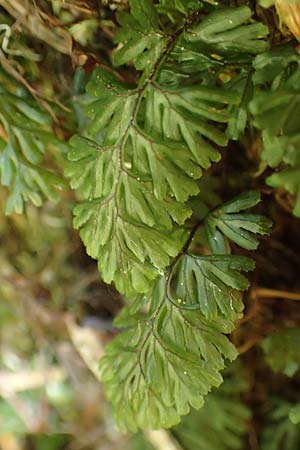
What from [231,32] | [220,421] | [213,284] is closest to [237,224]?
[213,284]

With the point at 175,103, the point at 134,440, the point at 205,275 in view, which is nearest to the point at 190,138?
the point at 175,103

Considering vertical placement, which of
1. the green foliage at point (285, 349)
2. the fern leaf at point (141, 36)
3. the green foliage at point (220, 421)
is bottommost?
the green foliage at point (220, 421)

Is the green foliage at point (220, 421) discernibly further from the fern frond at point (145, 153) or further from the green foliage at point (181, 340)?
the fern frond at point (145, 153)

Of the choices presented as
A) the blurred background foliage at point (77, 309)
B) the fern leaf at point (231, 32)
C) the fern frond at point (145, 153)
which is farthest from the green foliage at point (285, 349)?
the fern leaf at point (231, 32)

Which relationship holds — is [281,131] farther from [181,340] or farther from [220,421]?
[220,421]

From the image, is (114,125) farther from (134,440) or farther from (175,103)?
(134,440)

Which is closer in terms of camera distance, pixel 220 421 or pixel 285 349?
pixel 285 349

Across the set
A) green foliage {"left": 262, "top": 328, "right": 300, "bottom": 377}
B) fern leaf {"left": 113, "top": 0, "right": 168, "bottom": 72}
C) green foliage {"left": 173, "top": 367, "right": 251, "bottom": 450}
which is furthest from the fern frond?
green foliage {"left": 173, "top": 367, "right": 251, "bottom": 450}
